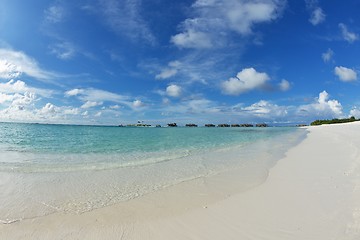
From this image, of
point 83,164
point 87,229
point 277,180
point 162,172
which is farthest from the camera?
point 83,164

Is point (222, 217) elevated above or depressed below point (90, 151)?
below

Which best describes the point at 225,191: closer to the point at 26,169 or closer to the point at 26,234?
the point at 26,234

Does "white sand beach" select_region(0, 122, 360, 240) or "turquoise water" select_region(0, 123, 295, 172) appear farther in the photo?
"turquoise water" select_region(0, 123, 295, 172)

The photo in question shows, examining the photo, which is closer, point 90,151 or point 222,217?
point 222,217

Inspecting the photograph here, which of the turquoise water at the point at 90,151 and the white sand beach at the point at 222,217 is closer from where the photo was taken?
the white sand beach at the point at 222,217

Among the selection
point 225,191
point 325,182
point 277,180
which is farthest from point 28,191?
point 325,182

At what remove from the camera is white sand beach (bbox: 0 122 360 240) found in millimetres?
4148

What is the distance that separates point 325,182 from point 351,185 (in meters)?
0.76

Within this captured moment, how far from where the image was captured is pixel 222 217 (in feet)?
16.0

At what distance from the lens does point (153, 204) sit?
5.94 meters

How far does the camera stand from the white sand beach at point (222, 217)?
13.6ft

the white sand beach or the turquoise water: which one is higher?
the turquoise water

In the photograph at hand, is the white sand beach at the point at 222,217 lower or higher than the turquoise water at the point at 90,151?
lower

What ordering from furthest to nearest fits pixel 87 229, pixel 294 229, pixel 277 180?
pixel 277 180
pixel 87 229
pixel 294 229
